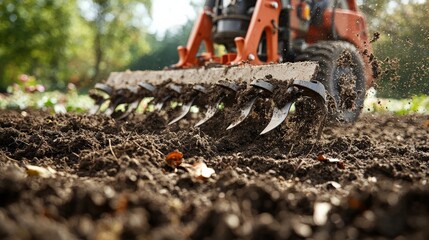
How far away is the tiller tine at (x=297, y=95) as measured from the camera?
377cm

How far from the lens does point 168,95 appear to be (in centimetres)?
536

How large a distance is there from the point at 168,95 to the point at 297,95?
1865mm

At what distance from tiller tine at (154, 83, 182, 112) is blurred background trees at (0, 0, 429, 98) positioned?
5.14 feet

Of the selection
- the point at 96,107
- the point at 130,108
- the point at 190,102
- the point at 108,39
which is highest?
Result: the point at 190,102

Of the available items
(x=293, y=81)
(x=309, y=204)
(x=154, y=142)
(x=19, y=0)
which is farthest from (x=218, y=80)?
(x=19, y=0)

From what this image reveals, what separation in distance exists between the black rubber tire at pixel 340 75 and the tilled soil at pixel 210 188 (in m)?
0.54

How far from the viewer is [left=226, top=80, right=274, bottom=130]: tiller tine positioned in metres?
4.00

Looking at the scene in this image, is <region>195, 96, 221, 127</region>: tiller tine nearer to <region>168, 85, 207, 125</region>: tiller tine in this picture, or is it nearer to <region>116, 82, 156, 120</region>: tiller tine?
<region>168, 85, 207, 125</region>: tiller tine

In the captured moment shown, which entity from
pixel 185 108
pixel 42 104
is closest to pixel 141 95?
pixel 185 108

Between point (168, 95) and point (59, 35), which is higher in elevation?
point (168, 95)

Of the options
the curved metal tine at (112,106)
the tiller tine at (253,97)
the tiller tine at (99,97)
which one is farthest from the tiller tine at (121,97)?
the tiller tine at (253,97)

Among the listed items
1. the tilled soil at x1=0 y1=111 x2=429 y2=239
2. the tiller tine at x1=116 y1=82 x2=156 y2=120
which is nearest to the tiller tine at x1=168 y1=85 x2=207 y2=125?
the tilled soil at x1=0 y1=111 x2=429 y2=239

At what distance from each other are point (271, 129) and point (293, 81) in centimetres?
47

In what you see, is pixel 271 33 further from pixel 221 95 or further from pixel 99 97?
pixel 99 97
